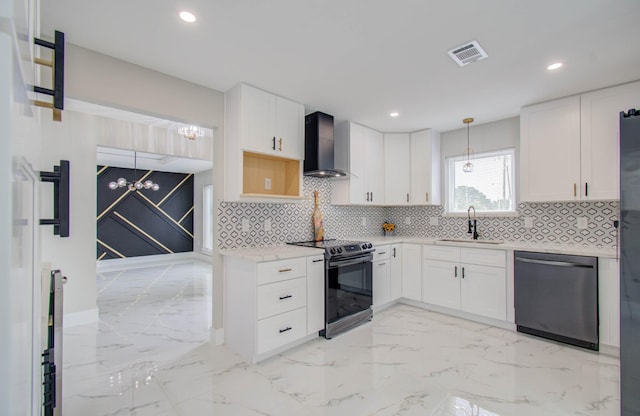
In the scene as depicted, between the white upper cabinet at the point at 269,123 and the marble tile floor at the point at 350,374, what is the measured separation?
1986 mm

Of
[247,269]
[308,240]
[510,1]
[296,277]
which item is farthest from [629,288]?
[308,240]

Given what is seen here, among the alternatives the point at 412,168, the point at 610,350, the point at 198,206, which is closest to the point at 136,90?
the point at 412,168

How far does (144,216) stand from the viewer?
7.58m

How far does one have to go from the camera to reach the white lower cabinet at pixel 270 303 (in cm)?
259

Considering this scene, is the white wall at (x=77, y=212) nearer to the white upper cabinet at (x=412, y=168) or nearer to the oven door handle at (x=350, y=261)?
the oven door handle at (x=350, y=261)

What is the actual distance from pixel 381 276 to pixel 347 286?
0.76 m

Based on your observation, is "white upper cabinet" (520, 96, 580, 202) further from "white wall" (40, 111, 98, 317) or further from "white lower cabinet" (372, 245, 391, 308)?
"white wall" (40, 111, 98, 317)

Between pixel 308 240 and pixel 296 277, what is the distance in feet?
3.52

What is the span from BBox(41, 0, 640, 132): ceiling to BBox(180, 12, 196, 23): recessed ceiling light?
42 mm

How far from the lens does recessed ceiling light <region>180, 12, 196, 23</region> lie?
6.15 ft

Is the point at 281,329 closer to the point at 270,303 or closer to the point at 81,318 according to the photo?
the point at 270,303

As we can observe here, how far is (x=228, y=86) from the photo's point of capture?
2.89m

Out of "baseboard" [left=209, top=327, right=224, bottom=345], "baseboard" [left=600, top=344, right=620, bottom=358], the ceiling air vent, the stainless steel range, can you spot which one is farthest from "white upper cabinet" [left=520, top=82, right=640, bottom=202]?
"baseboard" [left=209, top=327, right=224, bottom=345]

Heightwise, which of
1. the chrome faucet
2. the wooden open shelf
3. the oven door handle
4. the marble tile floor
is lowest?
the marble tile floor
